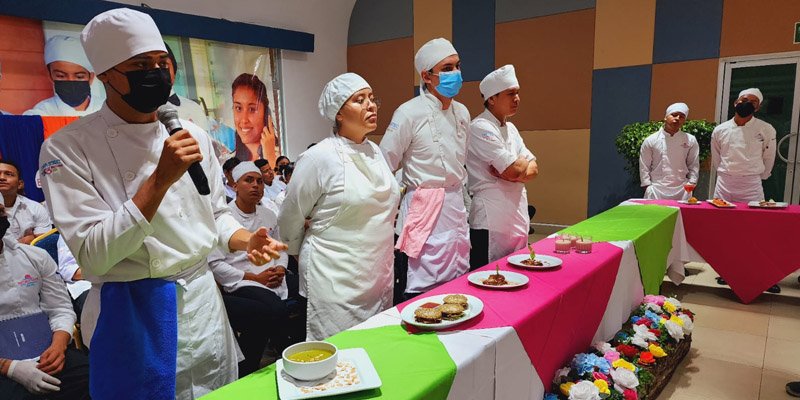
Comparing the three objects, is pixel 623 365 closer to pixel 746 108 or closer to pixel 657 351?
pixel 657 351

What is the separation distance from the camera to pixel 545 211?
6891 mm

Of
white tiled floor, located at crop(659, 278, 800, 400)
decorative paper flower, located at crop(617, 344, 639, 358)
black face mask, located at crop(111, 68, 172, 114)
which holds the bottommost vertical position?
white tiled floor, located at crop(659, 278, 800, 400)

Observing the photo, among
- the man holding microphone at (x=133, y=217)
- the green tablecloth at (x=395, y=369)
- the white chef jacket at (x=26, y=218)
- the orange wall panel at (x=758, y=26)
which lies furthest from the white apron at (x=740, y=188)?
the white chef jacket at (x=26, y=218)

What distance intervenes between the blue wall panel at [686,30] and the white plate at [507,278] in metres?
5.12

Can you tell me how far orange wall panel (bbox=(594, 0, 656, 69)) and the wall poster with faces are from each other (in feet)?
15.2

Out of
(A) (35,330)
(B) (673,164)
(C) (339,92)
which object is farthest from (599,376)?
(B) (673,164)

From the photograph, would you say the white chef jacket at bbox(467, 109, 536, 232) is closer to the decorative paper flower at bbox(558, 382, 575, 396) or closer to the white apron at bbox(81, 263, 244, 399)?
the decorative paper flower at bbox(558, 382, 575, 396)

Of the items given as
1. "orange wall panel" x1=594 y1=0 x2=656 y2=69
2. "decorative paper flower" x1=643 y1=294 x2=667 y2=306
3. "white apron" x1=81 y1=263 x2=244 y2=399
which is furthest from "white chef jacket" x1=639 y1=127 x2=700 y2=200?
"white apron" x1=81 y1=263 x2=244 y2=399

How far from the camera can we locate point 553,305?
1.75 metres

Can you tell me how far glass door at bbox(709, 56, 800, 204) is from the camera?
520cm

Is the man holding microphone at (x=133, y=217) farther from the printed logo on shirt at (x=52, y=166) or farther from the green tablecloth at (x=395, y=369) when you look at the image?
the green tablecloth at (x=395, y=369)

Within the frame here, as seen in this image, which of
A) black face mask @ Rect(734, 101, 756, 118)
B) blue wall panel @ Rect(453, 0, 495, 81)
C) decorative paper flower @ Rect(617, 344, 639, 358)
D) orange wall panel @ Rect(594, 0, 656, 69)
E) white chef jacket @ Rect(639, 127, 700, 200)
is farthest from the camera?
blue wall panel @ Rect(453, 0, 495, 81)

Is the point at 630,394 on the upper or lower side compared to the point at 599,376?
lower

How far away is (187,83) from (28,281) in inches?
183
